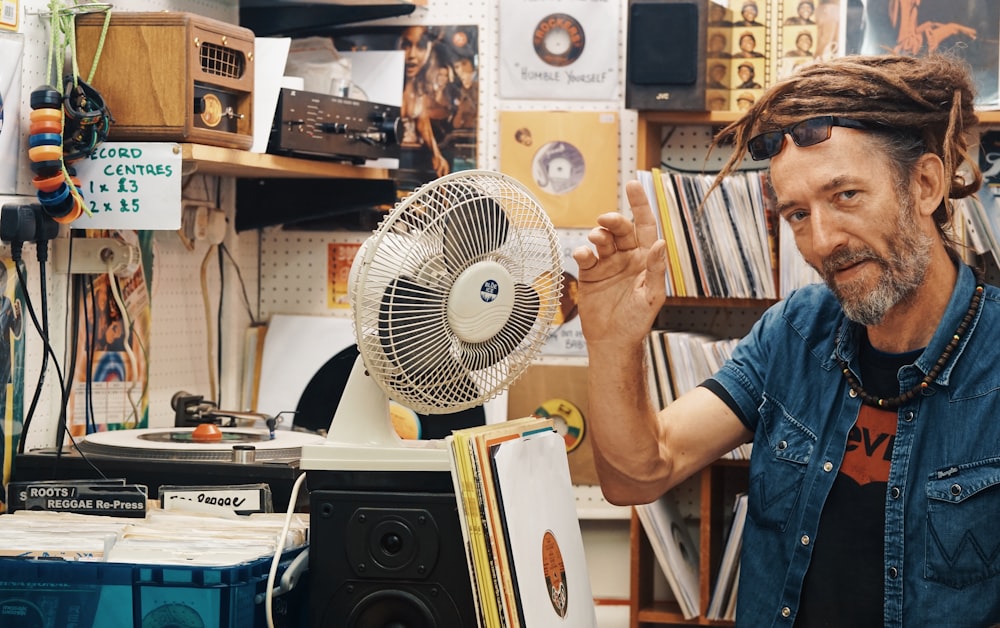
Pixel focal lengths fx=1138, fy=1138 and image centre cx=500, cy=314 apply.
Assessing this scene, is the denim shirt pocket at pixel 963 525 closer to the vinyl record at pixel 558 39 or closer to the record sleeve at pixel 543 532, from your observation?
the record sleeve at pixel 543 532

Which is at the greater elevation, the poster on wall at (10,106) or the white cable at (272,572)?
the poster on wall at (10,106)

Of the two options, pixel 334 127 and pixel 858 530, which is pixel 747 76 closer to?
pixel 334 127

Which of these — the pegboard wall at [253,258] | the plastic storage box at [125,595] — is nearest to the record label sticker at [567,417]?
the pegboard wall at [253,258]

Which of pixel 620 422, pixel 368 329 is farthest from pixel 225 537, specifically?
pixel 620 422

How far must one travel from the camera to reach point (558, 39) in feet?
8.76

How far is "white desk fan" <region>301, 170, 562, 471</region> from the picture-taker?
4.49ft

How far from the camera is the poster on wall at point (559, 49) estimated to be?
266 centimetres

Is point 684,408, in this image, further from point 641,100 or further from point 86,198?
point 86,198

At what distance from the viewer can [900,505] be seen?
159cm

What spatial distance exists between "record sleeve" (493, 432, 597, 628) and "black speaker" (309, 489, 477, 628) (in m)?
0.09

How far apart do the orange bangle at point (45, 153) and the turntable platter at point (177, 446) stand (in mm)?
442

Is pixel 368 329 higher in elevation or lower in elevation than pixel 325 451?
higher

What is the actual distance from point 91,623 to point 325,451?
1.11 ft

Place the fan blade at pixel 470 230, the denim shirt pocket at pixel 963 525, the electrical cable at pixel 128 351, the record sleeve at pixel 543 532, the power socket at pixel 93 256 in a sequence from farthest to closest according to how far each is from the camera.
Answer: the electrical cable at pixel 128 351 < the power socket at pixel 93 256 < the denim shirt pocket at pixel 963 525 < the fan blade at pixel 470 230 < the record sleeve at pixel 543 532
